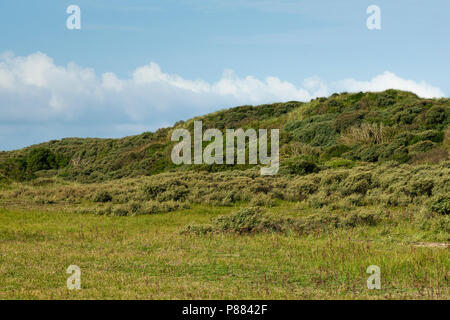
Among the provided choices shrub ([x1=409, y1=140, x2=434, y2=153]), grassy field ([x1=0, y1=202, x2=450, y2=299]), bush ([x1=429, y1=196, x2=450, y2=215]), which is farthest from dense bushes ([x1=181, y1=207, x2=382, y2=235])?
shrub ([x1=409, y1=140, x2=434, y2=153])

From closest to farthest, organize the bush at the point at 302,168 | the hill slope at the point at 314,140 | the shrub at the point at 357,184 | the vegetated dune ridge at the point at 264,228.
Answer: the vegetated dune ridge at the point at 264,228 < the shrub at the point at 357,184 < the bush at the point at 302,168 < the hill slope at the point at 314,140

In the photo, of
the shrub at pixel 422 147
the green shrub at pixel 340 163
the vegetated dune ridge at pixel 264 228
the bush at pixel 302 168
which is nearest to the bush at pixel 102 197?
the vegetated dune ridge at pixel 264 228

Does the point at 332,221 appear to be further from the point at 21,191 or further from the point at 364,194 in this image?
the point at 21,191

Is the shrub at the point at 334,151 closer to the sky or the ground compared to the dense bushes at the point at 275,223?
closer to the sky

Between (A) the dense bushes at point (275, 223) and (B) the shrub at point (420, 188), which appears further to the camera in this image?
(B) the shrub at point (420, 188)

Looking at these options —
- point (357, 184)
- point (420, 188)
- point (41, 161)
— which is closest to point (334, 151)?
point (357, 184)

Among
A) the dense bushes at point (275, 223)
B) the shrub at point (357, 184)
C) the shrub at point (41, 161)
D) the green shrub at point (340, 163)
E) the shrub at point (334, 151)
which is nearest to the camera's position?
the dense bushes at point (275, 223)

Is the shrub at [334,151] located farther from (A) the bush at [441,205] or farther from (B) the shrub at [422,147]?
(A) the bush at [441,205]

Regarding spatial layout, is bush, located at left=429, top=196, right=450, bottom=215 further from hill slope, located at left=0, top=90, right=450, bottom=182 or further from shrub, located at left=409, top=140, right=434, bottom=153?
shrub, located at left=409, top=140, right=434, bottom=153

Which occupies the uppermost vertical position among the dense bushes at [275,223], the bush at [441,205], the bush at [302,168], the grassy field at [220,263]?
the bush at [302,168]

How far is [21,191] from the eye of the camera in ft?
108

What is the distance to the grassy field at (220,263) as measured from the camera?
10.4 meters
